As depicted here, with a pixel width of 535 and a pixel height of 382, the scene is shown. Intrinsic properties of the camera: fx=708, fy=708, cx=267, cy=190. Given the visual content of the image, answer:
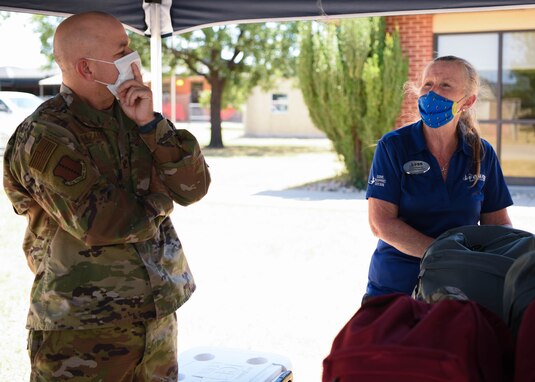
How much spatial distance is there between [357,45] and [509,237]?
12.5 m

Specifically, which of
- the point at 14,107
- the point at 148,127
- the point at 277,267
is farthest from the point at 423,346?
the point at 277,267

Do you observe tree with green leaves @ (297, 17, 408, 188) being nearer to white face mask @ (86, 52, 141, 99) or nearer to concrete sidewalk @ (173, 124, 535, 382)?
concrete sidewalk @ (173, 124, 535, 382)

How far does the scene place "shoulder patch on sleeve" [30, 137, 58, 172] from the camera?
210cm

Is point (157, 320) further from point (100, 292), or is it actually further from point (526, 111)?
point (526, 111)

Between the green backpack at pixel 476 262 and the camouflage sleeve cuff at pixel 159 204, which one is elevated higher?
the camouflage sleeve cuff at pixel 159 204

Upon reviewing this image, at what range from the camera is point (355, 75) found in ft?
45.5

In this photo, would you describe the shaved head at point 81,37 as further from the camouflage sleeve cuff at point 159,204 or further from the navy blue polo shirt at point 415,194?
the navy blue polo shirt at point 415,194

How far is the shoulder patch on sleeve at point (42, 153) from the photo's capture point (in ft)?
6.88

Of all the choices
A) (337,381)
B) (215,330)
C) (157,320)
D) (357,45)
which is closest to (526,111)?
(357,45)

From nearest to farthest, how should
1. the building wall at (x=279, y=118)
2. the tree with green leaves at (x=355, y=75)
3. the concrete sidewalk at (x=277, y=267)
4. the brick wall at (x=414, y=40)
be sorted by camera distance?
the concrete sidewalk at (x=277, y=267)
the tree with green leaves at (x=355, y=75)
the brick wall at (x=414, y=40)
the building wall at (x=279, y=118)

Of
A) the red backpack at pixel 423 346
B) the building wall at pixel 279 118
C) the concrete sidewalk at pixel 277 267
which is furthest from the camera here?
the building wall at pixel 279 118

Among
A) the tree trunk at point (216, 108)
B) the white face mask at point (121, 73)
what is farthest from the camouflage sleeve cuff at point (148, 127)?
the tree trunk at point (216, 108)

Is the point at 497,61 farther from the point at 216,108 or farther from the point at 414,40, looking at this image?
the point at 216,108

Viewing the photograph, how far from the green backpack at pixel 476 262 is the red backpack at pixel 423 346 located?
0.17 meters
